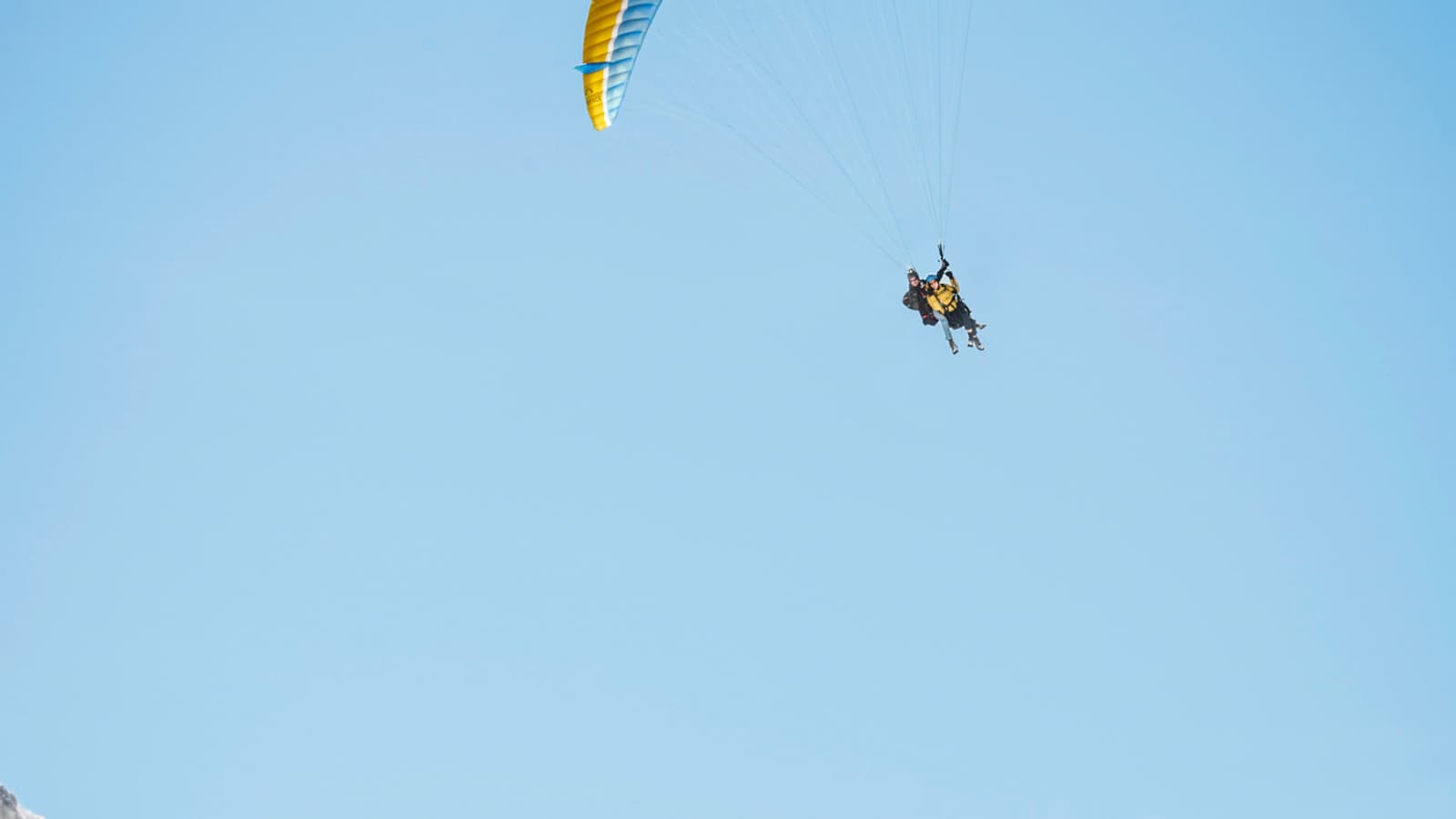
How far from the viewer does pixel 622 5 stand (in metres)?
19.8

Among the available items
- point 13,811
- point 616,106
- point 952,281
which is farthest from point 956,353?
point 13,811

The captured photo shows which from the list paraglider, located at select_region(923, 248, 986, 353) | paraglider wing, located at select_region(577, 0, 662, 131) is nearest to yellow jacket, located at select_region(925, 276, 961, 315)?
paraglider, located at select_region(923, 248, 986, 353)

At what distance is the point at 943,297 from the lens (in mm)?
22547

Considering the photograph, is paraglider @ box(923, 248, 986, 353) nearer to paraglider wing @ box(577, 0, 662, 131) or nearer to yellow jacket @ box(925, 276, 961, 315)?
yellow jacket @ box(925, 276, 961, 315)

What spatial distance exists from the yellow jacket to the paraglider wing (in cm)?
621

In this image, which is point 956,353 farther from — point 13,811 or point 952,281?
point 13,811

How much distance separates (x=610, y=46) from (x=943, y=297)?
6.99 metres

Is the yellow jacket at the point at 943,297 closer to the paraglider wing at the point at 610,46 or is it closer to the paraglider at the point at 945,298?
the paraglider at the point at 945,298

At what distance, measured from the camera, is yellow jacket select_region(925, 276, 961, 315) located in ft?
73.9

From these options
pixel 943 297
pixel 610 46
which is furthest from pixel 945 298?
pixel 610 46

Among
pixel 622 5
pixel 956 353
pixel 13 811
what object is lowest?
pixel 13 811

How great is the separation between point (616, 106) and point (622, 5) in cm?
170

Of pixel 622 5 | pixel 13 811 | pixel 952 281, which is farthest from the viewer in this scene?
pixel 13 811

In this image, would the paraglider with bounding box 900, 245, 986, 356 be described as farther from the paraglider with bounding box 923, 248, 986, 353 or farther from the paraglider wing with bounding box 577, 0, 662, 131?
the paraglider wing with bounding box 577, 0, 662, 131
